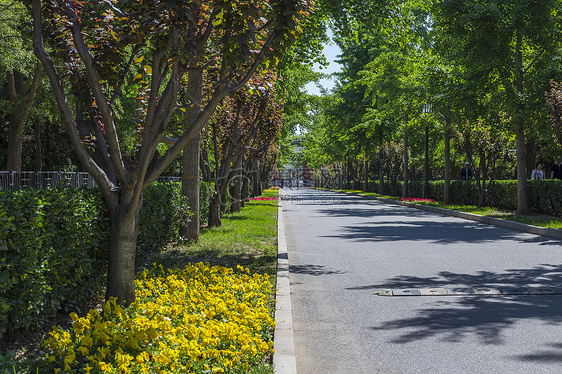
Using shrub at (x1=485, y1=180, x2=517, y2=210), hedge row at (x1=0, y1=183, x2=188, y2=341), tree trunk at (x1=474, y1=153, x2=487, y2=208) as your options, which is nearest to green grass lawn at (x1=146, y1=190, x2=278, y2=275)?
hedge row at (x1=0, y1=183, x2=188, y2=341)

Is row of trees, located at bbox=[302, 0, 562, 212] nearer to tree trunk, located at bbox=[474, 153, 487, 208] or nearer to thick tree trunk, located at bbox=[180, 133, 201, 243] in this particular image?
tree trunk, located at bbox=[474, 153, 487, 208]

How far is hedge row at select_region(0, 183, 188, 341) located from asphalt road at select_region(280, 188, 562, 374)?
243 cm

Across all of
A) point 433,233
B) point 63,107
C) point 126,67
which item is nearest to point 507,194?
point 433,233

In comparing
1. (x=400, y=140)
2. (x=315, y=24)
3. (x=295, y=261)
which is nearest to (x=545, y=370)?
(x=295, y=261)

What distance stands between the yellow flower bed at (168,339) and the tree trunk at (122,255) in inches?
9.2

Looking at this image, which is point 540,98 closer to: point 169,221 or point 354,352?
point 169,221

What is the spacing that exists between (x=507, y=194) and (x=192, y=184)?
15.3 meters

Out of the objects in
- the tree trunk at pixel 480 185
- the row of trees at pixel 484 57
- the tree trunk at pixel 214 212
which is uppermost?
the row of trees at pixel 484 57

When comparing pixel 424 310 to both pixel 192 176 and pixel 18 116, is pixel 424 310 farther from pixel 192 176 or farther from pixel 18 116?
pixel 18 116

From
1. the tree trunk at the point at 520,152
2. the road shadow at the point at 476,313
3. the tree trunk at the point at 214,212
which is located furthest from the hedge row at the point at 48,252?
the tree trunk at the point at 520,152

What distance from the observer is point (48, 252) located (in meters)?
5.10

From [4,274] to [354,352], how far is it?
311 centimetres

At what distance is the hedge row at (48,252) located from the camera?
450cm

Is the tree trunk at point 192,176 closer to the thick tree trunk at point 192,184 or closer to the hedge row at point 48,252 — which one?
the thick tree trunk at point 192,184
